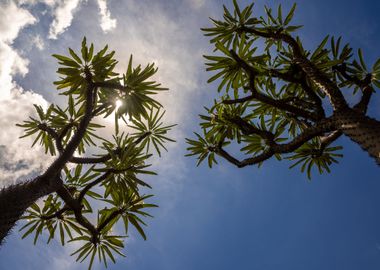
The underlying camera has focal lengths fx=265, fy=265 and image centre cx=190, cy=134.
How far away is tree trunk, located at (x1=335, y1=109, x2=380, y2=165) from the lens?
261 centimetres

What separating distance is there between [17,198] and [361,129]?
378 cm

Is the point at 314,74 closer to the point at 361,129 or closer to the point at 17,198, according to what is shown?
the point at 361,129

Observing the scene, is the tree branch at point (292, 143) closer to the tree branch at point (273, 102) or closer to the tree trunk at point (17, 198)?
the tree branch at point (273, 102)

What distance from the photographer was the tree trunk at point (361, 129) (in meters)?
2.61

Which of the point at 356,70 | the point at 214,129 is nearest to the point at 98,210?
the point at 214,129

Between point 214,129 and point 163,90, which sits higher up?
point 214,129

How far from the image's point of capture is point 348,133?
3.03 m

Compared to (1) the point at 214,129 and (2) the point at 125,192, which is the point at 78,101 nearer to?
(2) the point at 125,192

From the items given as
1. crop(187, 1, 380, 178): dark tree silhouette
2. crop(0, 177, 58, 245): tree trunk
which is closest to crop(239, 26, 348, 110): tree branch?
crop(187, 1, 380, 178): dark tree silhouette

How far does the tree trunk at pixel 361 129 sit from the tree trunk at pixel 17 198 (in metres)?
3.60

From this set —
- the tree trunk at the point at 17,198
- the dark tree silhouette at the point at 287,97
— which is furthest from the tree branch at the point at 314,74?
the tree trunk at the point at 17,198

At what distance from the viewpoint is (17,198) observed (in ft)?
9.45

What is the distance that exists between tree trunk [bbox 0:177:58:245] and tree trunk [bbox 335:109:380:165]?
142 inches

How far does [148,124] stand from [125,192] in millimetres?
1504
